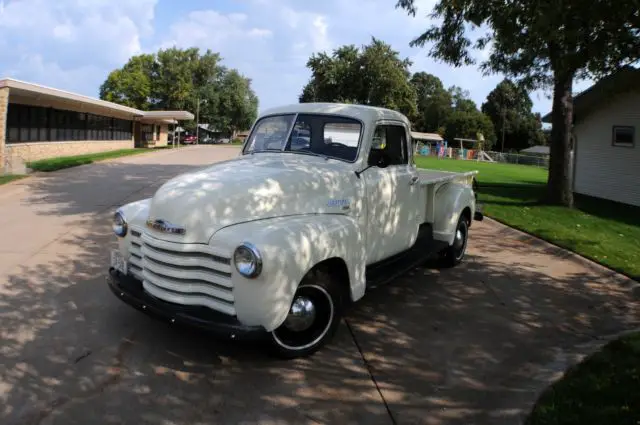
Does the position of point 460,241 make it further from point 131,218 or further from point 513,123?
point 513,123

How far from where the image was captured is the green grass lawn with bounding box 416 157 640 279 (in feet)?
27.0

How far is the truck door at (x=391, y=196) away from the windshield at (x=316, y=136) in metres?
0.25

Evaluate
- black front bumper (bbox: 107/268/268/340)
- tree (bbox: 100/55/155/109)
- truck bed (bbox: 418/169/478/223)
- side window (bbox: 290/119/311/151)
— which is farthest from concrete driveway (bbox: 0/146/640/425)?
tree (bbox: 100/55/155/109)

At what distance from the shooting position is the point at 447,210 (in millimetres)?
6711

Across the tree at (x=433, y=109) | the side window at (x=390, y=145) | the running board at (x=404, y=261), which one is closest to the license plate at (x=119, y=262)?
the running board at (x=404, y=261)

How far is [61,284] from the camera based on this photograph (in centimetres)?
585

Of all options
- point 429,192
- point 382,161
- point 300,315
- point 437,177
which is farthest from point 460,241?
point 300,315

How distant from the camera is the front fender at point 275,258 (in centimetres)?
358

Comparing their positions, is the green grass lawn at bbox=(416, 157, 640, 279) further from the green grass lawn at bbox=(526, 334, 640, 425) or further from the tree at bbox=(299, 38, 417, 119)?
the tree at bbox=(299, 38, 417, 119)

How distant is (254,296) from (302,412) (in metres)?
0.83

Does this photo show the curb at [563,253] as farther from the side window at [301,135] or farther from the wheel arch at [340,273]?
the side window at [301,135]

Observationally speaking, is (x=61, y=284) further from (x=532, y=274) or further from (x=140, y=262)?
(x=532, y=274)

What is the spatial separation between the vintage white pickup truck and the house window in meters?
13.9

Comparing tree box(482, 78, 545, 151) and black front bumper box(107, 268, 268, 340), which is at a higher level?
tree box(482, 78, 545, 151)
